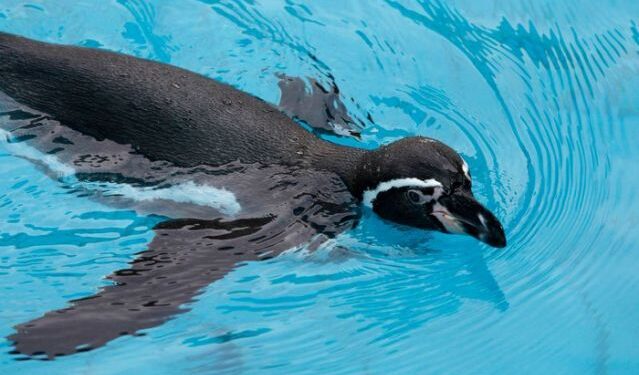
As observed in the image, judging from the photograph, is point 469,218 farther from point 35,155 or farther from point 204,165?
point 35,155

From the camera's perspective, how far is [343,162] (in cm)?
332

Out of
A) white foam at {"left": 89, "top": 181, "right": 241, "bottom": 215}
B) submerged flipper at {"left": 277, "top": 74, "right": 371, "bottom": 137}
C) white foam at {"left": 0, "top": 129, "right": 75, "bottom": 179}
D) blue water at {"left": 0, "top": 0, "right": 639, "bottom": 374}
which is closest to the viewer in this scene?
blue water at {"left": 0, "top": 0, "right": 639, "bottom": 374}

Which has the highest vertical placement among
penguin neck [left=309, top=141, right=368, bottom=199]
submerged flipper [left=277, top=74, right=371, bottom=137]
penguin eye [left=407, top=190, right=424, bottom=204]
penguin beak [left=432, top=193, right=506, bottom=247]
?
submerged flipper [left=277, top=74, right=371, bottom=137]

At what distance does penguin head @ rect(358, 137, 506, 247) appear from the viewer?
303 centimetres

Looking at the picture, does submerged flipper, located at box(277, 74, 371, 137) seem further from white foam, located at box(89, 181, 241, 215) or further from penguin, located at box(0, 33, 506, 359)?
white foam, located at box(89, 181, 241, 215)

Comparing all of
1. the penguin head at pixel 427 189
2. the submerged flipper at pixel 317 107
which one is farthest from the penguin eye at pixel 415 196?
the submerged flipper at pixel 317 107

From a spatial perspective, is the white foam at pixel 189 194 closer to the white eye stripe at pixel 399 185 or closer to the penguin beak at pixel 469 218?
the white eye stripe at pixel 399 185

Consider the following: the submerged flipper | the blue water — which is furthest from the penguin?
the submerged flipper

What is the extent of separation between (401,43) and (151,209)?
1.78 m

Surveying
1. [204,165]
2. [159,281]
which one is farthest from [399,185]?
[159,281]

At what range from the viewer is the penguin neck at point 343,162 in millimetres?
3277

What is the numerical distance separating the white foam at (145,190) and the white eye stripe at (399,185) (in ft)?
1.50

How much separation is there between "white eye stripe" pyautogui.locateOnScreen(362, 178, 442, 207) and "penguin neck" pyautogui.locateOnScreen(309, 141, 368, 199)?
44 mm

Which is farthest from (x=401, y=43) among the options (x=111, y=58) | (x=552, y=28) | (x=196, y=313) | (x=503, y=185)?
(x=196, y=313)
